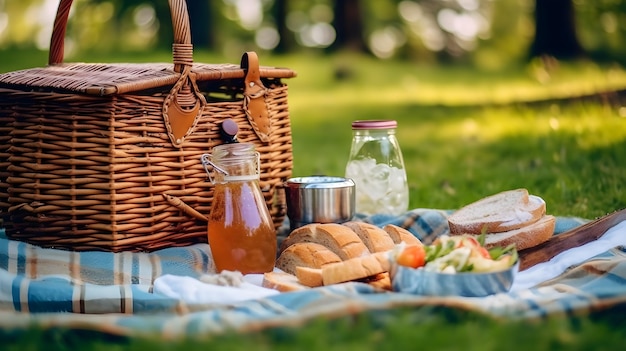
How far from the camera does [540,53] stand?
9.72 metres

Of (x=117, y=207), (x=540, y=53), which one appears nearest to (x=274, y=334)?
(x=117, y=207)

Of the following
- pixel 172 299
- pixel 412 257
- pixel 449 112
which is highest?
pixel 449 112

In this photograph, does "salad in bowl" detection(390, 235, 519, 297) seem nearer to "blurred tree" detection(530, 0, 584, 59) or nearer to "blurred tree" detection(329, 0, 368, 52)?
"blurred tree" detection(530, 0, 584, 59)

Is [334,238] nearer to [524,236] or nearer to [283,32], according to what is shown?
[524,236]

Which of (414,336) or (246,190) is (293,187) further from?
(414,336)

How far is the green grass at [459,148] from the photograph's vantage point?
177cm

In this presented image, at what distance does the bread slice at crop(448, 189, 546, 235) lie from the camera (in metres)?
2.66

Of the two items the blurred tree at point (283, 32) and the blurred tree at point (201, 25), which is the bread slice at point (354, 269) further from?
the blurred tree at point (283, 32)

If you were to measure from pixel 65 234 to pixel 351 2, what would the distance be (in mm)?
8580

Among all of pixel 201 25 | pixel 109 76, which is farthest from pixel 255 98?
pixel 201 25

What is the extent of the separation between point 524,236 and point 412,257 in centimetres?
60

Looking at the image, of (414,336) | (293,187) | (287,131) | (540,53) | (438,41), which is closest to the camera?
(414,336)

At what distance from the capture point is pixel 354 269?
2.32 m

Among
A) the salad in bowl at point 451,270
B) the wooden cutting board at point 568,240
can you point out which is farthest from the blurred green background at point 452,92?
the salad in bowl at point 451,270
